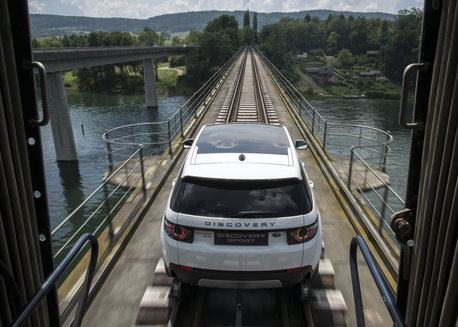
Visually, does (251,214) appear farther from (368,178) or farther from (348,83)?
(348,83)

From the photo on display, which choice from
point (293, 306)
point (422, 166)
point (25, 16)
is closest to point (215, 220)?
point (293, 306)

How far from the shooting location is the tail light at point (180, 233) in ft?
11.7

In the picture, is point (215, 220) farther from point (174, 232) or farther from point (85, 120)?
point (85, 120)

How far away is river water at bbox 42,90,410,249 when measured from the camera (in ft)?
59.8

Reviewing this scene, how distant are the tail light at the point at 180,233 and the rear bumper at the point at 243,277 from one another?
317 millimetres

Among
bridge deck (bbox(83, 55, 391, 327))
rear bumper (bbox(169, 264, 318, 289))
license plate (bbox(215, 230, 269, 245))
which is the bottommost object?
bridge deck (bbox(83, 55, 391, 327))

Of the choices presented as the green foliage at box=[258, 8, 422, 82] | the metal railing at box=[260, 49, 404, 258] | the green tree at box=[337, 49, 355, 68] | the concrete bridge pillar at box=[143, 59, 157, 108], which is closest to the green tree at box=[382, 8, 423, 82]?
the green foliage at box=[258, 8, 422, 82]

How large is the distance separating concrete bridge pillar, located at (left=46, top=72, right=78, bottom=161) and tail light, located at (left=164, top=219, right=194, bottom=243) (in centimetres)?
2364

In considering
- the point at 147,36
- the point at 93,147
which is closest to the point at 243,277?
the point at 93,147

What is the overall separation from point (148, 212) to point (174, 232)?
326cm

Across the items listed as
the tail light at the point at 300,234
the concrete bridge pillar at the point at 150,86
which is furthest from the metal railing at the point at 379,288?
the concrete bridge pillar at the point at 150,86

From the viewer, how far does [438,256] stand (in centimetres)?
197

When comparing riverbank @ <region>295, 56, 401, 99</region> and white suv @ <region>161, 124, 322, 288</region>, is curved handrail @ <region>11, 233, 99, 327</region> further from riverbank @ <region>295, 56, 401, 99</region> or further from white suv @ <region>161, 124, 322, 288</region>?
riverbank @ <region>295, 56, 401, 99</region>

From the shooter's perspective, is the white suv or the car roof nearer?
the white suv
